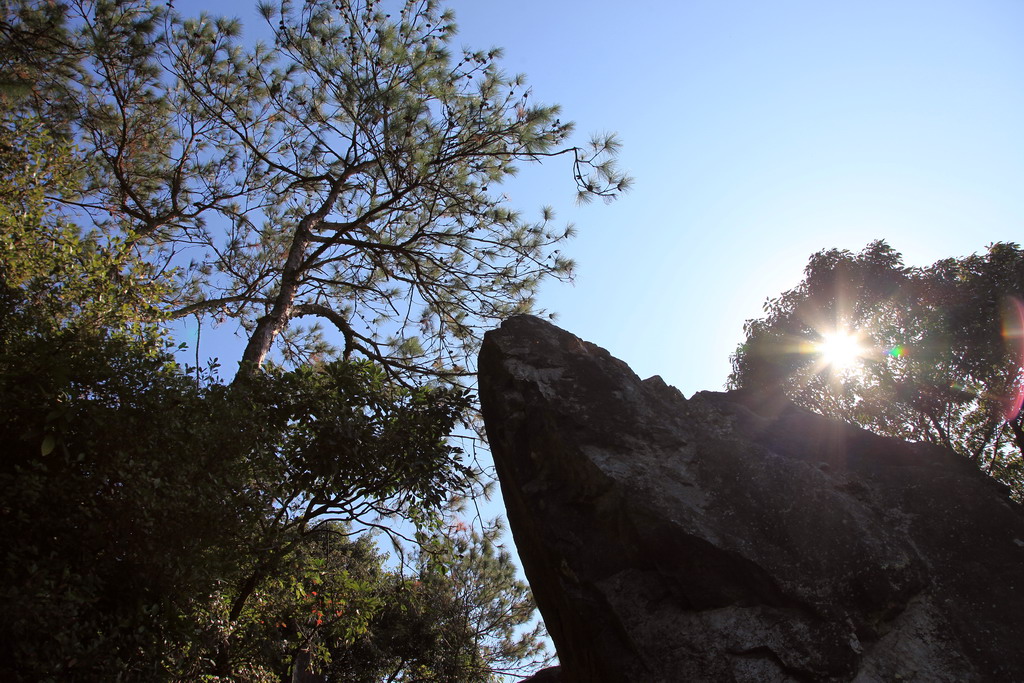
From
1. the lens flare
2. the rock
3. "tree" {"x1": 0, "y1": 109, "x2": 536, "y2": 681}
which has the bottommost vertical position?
the rock

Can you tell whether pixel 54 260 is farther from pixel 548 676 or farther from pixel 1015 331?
pixel 1015 331

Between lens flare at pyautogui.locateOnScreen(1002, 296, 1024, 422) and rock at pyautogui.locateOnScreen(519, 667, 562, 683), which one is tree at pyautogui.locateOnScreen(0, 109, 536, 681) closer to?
rock at pyautogui.locateOnScreen(519, 667, 562, 683)

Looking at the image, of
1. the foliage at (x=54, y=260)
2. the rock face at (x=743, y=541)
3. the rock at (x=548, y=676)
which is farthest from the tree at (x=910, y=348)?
the foliage at (x=54, y=260)

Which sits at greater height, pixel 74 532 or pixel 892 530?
pixel 74 532

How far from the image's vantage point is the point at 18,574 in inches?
140

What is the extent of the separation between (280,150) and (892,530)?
8.18 m

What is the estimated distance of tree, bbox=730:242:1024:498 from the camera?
8.25 m

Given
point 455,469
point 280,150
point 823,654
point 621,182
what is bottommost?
point 823,654

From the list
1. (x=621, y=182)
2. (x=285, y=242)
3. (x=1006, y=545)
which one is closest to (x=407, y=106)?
(x=621, y=182)

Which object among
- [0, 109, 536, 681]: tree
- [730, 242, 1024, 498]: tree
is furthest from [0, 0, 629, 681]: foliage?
[730, 242, 1024, 498]: tree

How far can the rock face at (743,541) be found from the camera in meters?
3.26

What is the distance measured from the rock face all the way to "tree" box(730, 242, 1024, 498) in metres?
4.93

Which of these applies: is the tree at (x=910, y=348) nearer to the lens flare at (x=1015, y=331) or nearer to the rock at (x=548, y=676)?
the lens flare at (x=1015, y=331)

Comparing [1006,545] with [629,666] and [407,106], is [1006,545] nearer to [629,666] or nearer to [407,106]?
[629,666]
